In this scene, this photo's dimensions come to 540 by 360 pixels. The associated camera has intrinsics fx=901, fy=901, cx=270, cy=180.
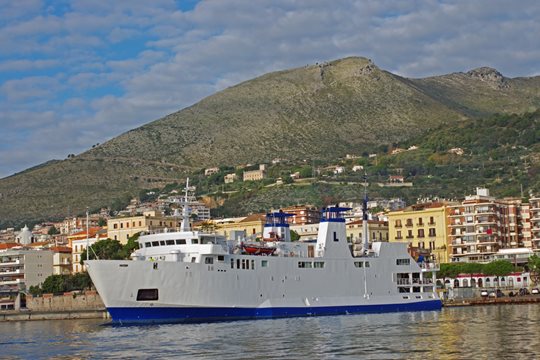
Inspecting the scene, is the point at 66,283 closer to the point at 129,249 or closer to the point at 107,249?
the point at 107,249

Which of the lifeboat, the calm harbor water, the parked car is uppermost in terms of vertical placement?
the lifeboat

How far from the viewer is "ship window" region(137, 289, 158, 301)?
52.3 meters

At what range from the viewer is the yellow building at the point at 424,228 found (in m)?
101

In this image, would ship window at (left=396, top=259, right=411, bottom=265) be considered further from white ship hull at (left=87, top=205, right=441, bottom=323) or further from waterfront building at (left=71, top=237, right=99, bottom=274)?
waterfront building at (left=71, top=237, right=99, bottom=274)

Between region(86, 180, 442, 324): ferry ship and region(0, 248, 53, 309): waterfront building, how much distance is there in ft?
164

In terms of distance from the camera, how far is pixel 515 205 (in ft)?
342

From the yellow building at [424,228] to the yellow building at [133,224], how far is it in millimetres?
27813

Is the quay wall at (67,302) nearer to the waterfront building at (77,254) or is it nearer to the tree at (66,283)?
the tree at (66,283)

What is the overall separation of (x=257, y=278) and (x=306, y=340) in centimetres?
1558

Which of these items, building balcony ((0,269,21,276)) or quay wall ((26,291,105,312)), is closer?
quay wall ((26,291,105,312))

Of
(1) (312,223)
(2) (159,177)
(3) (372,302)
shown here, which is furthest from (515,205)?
(2) (159,177)

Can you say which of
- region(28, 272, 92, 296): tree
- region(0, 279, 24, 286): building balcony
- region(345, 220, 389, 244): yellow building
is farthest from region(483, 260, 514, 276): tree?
region(0, 279, 24, 286): building balcony

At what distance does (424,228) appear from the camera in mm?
102250

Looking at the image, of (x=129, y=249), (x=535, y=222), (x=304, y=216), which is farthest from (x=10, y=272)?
(x=535, y=222)
